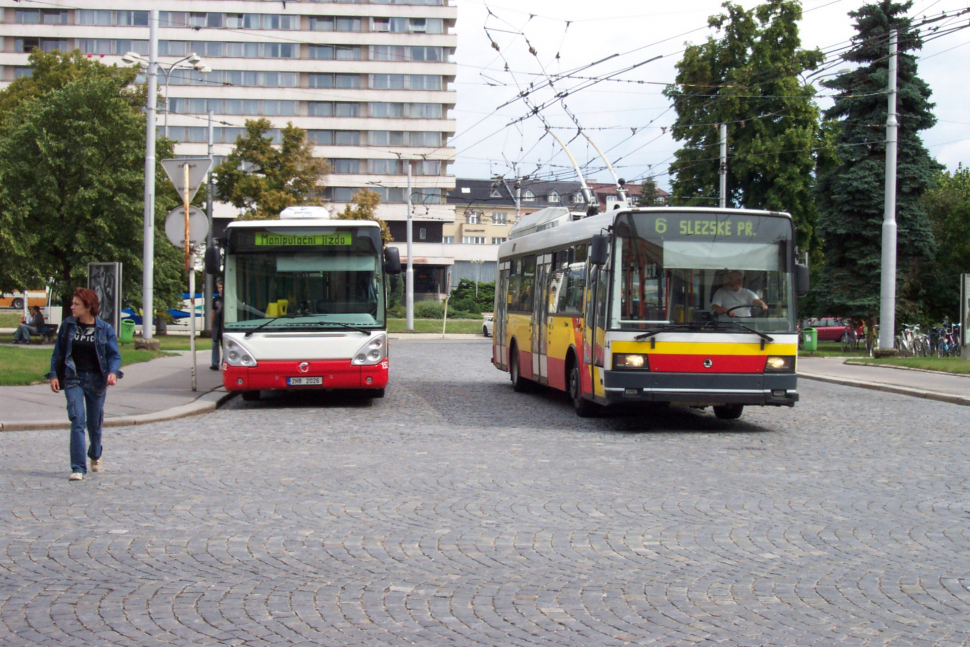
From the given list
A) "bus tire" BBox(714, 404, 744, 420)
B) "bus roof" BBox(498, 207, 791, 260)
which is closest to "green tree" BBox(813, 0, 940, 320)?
"bus roof" BBox(498, 207, 791, 260)

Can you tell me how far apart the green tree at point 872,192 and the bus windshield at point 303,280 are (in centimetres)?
2607

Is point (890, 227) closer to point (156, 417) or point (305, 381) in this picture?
point (305, 381)

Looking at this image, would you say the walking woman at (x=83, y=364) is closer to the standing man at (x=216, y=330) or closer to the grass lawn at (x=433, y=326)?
the standing man at (x=216, y=330)

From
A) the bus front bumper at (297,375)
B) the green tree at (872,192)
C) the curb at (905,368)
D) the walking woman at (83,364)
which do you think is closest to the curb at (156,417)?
the bus front bumper at (297,375)

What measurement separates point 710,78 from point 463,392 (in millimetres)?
27994

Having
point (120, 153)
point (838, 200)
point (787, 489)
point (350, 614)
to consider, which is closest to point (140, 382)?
point (787, 489)

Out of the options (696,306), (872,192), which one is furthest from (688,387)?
(872,192)

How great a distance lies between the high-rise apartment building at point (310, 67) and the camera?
7631 centimetres

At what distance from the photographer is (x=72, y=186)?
3838 centimetres

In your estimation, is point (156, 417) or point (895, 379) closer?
point (156, 417)

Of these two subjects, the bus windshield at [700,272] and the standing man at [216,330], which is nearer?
the bus windshield at [700,272]

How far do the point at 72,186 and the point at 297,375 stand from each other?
2608 cm

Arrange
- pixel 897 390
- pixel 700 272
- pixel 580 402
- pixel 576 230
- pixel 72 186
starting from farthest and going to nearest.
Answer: pixel 72 186, pixel 897 390, pixel 576 230, pixel 580 402, pixel 700 272

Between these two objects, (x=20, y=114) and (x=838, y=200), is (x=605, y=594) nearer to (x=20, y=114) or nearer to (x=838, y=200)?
(x=838, y=200)
